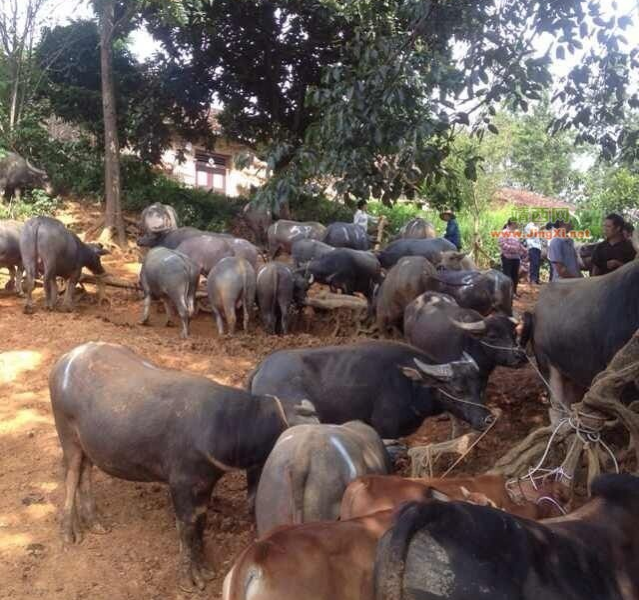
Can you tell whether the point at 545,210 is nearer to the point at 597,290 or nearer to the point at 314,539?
the point at 597,290

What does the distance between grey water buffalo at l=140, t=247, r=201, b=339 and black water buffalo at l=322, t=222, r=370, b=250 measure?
423cm

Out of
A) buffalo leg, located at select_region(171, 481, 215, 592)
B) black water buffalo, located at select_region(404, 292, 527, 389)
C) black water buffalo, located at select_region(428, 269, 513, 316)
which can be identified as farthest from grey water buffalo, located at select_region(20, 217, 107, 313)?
buffalo leg, located at select_region(171, 481, 215, 592)

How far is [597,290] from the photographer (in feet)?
21.4

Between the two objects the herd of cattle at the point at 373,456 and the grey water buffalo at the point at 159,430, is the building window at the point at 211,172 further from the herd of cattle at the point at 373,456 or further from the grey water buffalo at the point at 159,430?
the grey water buffalo at the point at 159,430

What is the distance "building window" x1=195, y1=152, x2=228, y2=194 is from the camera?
1237 inches

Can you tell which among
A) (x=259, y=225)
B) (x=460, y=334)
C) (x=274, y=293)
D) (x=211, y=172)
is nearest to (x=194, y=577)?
(x=460, y=334)

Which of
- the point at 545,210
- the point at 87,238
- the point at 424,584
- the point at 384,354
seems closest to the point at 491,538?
the point at 424,584

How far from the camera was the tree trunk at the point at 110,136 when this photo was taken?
18453 mm

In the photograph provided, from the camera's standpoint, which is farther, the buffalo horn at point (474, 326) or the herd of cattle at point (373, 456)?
the buffalo horn at point (474, 326)

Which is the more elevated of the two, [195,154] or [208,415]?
[195,154]

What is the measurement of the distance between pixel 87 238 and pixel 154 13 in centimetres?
668

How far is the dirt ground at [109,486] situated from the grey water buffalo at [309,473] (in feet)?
3.03

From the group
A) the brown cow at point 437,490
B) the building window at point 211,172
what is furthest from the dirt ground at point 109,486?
the building window at point 211,172

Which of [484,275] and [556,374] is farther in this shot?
[484,275]
